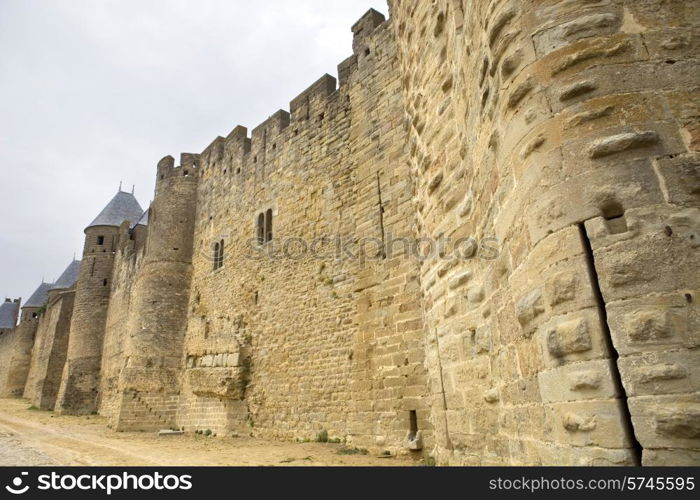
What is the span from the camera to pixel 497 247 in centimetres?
269

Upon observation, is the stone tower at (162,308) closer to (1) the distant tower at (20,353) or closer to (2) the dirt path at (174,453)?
(2) the dirt path at (174,453)

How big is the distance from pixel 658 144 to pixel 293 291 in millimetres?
8251

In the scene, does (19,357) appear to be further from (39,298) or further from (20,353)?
(39,298)

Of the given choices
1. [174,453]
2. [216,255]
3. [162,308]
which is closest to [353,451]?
[174,453]

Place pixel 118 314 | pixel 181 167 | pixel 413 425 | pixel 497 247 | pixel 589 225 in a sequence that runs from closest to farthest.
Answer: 1. pixel 589 225
2. pixel 497 247
3. pixel 413 425
4. pixel 181 167
5. pixel 118 314

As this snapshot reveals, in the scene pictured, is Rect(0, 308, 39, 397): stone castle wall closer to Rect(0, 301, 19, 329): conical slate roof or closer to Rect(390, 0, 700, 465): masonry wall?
Rect(0, 301, 19, 329): conical slate roof

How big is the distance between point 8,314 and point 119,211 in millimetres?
27145

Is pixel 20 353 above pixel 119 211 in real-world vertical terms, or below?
below

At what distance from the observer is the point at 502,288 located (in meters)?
2.62

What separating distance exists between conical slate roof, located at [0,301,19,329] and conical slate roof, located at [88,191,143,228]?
948 inches

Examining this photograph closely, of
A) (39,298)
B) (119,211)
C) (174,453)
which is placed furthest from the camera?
(39,298)

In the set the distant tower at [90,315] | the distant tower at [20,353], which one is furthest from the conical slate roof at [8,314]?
the distant tower at [90,315]
